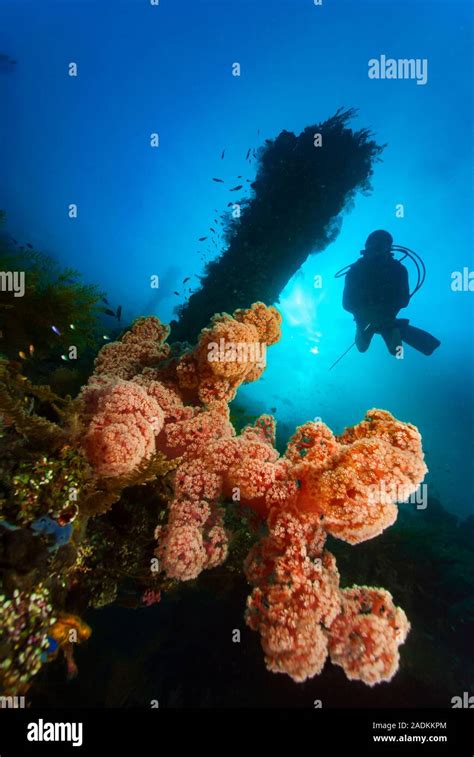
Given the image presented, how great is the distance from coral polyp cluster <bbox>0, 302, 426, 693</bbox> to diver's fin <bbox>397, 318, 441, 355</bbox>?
510 inches

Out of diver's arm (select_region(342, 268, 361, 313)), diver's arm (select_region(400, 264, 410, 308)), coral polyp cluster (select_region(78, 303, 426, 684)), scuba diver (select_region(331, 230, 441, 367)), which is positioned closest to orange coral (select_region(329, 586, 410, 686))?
coral polyp cluster (select_region(78, 303, 426, 684))

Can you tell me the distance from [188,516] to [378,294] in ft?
47.3

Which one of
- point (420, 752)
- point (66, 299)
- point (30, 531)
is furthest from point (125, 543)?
point (66, 299)

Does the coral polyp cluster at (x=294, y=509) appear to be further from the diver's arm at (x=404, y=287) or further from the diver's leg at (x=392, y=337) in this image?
the diver's arm at (x=404, y=287)

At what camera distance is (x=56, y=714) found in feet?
10.2

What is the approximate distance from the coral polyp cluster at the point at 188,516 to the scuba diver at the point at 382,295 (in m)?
12.4

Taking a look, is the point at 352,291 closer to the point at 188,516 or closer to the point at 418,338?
the point at 418,338

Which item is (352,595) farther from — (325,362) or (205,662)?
(325,362)

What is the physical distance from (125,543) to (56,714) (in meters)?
1.56

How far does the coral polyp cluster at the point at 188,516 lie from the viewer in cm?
245

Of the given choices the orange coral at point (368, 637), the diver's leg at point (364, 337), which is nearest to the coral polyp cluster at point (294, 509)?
the orange coral at point (368, 637)

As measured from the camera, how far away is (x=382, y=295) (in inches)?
574

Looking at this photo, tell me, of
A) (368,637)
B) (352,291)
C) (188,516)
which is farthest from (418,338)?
(188,516)

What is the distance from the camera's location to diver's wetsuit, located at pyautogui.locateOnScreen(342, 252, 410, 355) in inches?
561
